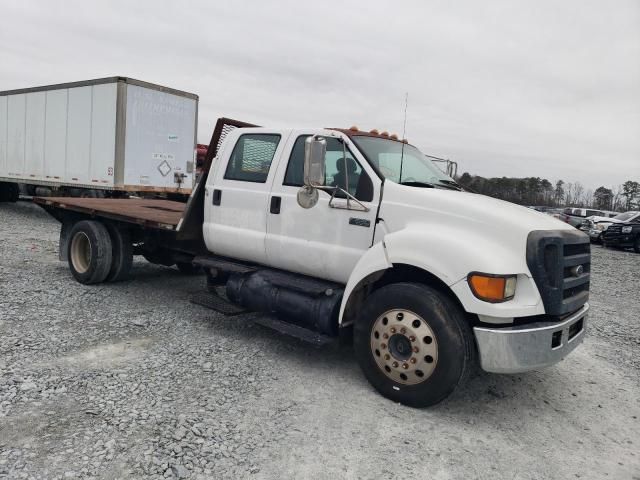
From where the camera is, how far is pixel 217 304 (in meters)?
5.39

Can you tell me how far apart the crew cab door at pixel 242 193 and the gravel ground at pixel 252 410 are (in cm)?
99

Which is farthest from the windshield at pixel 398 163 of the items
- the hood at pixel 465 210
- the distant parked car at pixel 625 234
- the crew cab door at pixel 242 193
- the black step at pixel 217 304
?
the distant parked car at pixel 625 234

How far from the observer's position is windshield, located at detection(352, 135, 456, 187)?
14.9ft

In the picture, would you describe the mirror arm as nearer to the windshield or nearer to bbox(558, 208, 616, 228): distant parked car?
the windshield

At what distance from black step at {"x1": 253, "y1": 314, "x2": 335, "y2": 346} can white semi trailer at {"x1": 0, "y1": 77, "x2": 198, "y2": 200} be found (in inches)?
342

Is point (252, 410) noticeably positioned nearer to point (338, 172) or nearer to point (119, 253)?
point (338, 172)

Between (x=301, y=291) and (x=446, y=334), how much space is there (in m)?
1.53

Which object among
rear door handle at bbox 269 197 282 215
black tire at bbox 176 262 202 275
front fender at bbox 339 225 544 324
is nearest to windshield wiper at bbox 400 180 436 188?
front fender at bbox 339 225 544 324

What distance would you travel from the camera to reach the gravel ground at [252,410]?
10.2 feet

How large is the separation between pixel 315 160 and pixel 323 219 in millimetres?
596

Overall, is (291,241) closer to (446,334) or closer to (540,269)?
(446,334)

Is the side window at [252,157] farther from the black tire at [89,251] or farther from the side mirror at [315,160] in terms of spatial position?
the black tire at [89,251]

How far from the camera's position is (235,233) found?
5.40 meters

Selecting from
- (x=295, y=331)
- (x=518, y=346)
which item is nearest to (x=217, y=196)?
(x=295, y=331)
